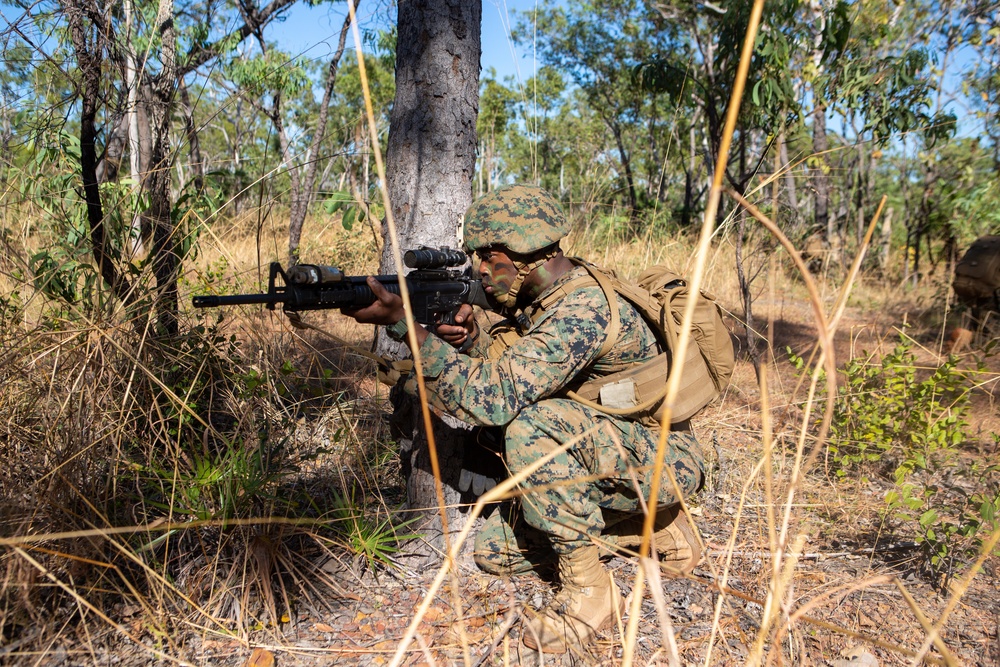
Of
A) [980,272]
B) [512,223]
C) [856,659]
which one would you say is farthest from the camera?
[980,272]

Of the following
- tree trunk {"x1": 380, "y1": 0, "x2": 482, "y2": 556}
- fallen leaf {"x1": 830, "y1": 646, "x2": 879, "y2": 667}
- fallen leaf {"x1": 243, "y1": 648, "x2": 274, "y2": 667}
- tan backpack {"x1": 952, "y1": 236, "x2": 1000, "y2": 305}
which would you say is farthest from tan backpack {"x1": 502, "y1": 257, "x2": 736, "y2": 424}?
tan backpack {"x1": 952, "y1": 236, "x2": 1000, "y2": 305}

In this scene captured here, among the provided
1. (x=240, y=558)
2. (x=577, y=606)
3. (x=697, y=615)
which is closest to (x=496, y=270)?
(x=577, y=606)

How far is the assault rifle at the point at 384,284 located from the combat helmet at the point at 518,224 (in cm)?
11

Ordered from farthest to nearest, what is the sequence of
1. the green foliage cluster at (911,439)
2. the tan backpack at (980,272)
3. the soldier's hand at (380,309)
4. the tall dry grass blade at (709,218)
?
the tan backpack at (980,272) < the green foliage cluster at (911,439) < the soldier's hand at (380,309) < the tall dry grass blade at (709,218)

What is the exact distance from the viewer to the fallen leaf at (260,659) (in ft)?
6.18

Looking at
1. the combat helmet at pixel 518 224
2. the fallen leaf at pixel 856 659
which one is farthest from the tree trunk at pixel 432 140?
the fallen leaf at pixel 856 659

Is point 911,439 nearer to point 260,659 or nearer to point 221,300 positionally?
point 260,659

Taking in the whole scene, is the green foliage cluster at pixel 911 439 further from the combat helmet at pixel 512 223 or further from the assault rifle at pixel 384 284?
the assault rifle at pixel 384 284

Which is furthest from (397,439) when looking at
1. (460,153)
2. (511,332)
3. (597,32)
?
(597,32)

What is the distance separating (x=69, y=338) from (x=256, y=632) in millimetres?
1072

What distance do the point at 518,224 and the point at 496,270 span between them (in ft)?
0.67

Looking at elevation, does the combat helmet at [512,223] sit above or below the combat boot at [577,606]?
above

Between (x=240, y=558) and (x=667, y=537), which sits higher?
(x=240, y=558)

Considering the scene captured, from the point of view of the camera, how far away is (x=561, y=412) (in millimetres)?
2256
